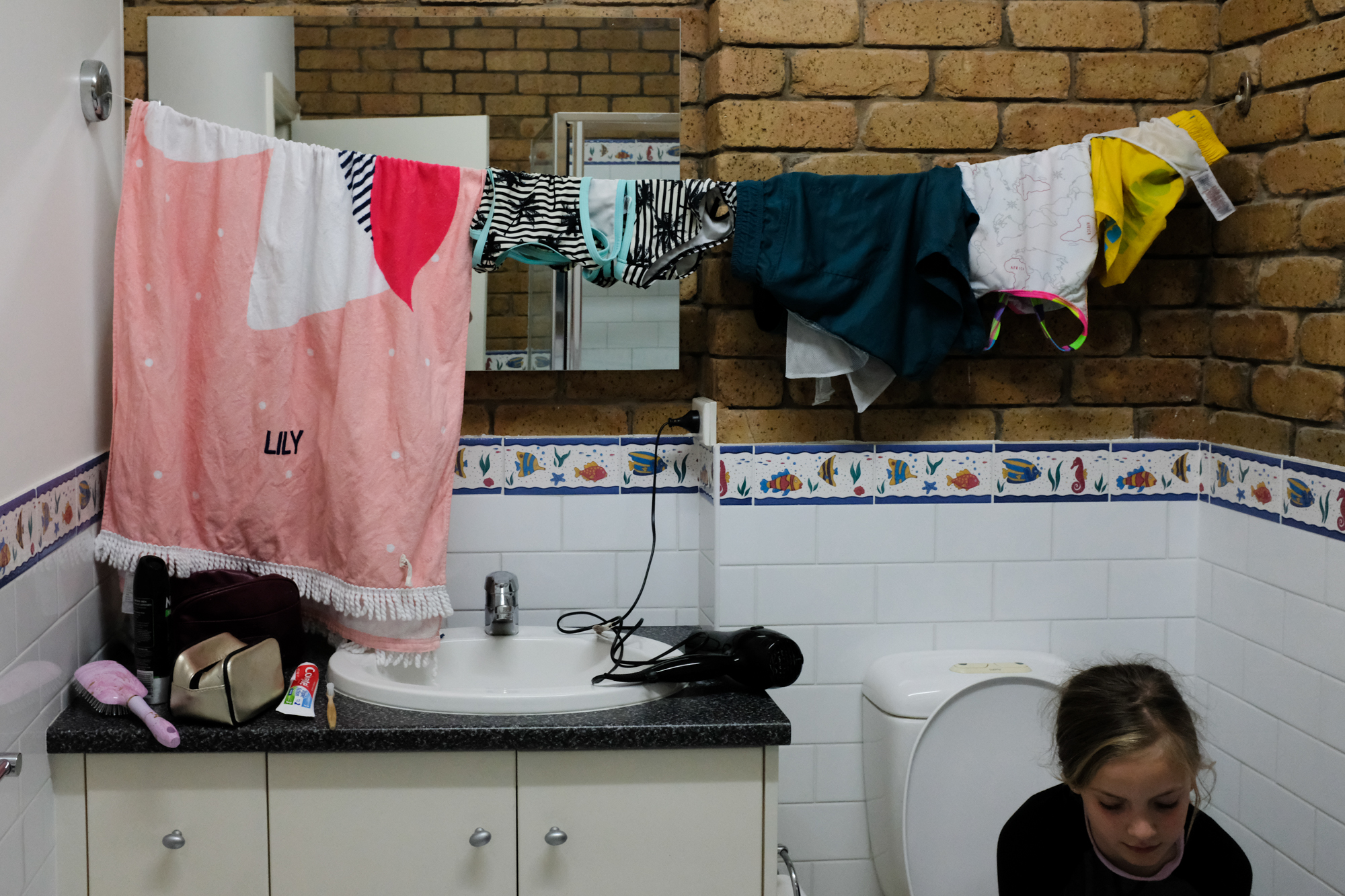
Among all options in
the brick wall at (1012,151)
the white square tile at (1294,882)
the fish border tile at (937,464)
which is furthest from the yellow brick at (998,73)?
the white square tile at (1294,882)

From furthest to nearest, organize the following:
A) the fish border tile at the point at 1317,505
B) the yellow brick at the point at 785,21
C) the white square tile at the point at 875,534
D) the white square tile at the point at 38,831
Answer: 1. the white square tile at the point at 875,534
2. the yellow brick at the point at 785,21
3. the fish border tile at the point at 1317,505
4. the white square tile at the point at 38,831

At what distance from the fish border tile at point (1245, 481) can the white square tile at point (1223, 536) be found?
14 mm

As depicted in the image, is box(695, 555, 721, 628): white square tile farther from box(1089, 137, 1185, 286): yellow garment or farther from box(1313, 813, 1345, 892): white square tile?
box(1313, 813, 1345, 892): white square tile

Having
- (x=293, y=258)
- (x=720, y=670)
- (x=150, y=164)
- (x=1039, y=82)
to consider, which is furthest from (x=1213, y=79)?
(x=150, y=164)

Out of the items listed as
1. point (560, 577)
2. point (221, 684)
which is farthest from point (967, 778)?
point (221, 684)

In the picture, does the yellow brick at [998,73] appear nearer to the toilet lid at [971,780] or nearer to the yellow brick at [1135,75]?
the yellow brick at [1135,75]

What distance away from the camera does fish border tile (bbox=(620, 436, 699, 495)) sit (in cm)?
217

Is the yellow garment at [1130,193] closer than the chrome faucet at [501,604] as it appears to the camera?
Yes

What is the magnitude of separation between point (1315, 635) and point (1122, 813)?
0.63 m

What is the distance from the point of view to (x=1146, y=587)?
212cm

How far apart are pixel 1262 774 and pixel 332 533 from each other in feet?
5.20

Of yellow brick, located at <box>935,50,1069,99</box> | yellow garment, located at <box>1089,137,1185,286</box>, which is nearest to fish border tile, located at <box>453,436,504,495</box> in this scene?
yellow brick, located at <box>935,50,1069,99</box>

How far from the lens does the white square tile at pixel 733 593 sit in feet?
6.73

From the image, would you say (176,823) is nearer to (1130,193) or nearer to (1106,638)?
(1106,638)
